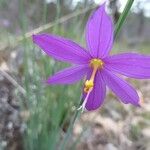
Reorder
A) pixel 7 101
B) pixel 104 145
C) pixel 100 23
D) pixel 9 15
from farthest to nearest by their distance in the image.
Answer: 1. pixel 9 15
2. pixel 104 145
3. pixel 7 101
4. pixel 100 23

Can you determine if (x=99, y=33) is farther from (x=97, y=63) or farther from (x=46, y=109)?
(x=46, y=109)

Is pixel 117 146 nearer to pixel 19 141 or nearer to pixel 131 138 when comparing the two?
pixel 131 138

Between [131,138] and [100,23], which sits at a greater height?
[100,23]

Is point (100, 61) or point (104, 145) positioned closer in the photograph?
point (100, 61)

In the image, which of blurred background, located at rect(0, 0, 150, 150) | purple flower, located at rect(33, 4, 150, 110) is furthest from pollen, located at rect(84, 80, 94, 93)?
blurred background, located at rect(0, 0, 150, 150)

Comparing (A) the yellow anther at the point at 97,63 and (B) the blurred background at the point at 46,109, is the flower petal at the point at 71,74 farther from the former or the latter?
(B) the blurred background at the point at 46,109

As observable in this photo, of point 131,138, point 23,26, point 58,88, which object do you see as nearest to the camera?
point 23,26

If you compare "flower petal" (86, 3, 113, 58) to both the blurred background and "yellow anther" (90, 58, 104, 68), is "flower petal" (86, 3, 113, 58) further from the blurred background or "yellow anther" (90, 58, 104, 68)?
the blurred background

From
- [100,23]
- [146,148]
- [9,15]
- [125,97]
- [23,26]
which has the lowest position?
[146,148]

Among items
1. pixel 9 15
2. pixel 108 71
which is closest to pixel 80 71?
pixel 108 71

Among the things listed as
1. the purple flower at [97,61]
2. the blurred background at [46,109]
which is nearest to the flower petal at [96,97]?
the purple flower at [97,61]
